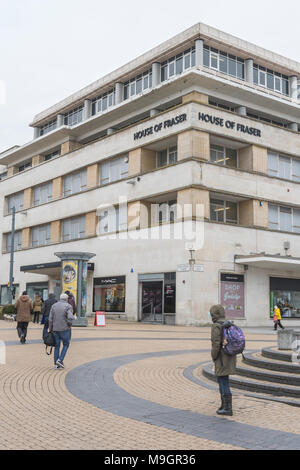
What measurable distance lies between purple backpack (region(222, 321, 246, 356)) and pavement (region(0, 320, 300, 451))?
3.02 ft

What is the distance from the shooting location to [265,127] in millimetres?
34719

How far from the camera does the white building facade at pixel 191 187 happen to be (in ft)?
101

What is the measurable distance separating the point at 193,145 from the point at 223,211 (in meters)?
5.11

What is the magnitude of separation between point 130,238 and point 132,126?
26.8ft

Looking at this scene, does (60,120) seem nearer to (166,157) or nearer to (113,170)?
(113,170)

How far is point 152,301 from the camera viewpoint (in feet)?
107

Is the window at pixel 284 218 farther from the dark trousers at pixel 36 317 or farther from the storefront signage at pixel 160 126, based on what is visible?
the dark trousers at pixel 36 317

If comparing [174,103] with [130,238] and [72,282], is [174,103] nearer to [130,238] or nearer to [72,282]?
[130,238]

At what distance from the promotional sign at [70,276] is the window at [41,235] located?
17.6 meters

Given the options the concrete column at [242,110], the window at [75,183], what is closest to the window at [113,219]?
the window at [75,183]

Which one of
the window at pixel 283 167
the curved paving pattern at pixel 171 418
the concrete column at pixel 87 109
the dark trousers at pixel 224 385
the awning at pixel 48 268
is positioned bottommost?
the curved paving pattern at pixel 171 418

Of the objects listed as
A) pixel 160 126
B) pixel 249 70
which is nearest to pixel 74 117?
pixel 160 126

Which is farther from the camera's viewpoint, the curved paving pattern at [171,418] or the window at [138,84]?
the window at [138,84]
